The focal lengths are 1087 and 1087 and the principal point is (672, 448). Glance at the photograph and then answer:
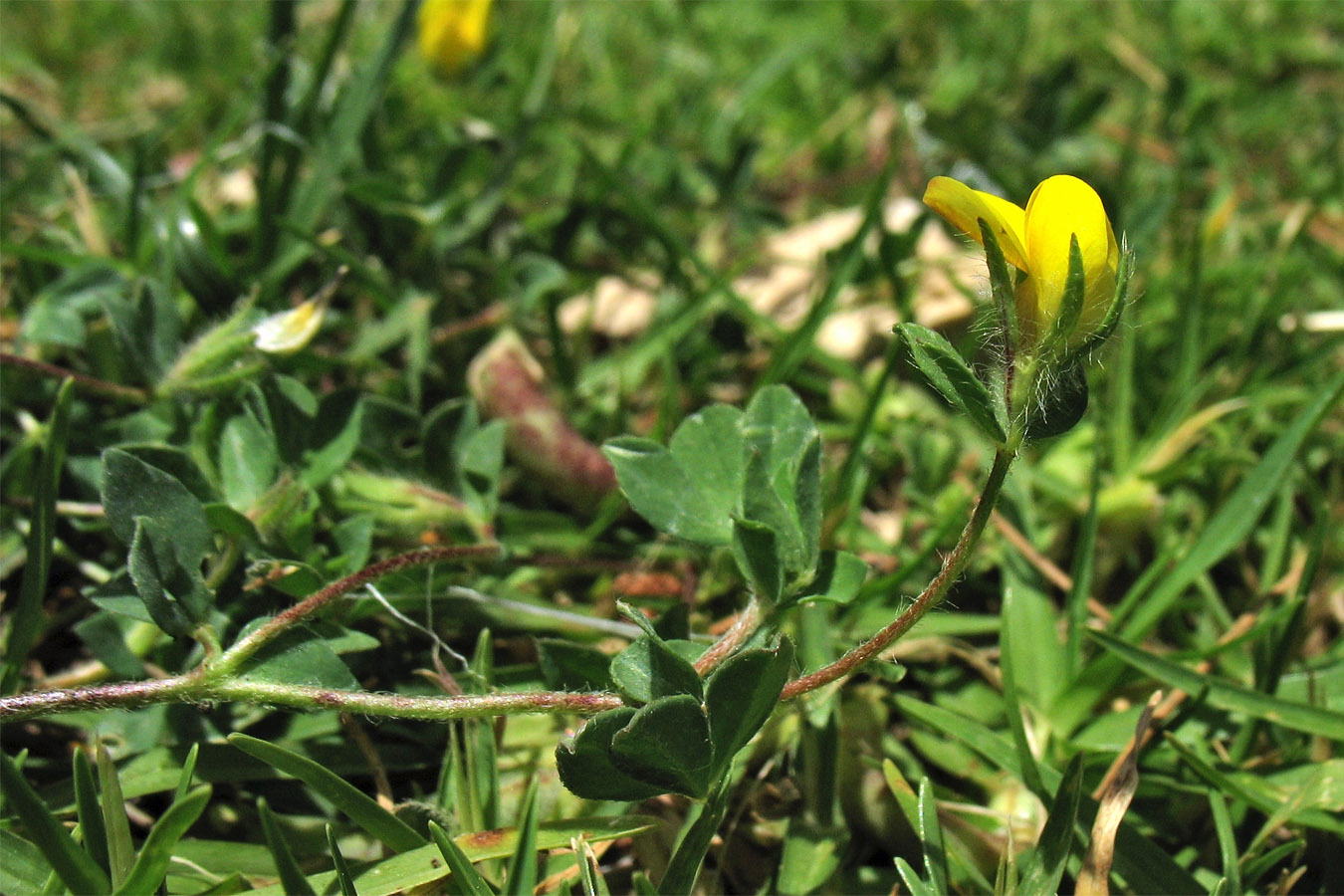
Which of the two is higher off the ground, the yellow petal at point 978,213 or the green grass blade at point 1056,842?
the yellow petal at point 978,213

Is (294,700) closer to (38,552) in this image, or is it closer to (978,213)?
(38,552)

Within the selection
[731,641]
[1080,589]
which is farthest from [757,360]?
[731,641]

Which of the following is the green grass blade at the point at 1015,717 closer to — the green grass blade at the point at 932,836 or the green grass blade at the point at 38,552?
the green grass blade at the point at 932,836

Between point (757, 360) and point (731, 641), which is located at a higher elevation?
point (731, 641)

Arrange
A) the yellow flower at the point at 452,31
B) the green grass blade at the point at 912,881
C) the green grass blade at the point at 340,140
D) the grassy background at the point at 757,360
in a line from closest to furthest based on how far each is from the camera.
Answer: the green grass blade at the point at 912,881 → the grassy background at the point at 757,360 → the green grass blade at the point at 340,140 → the yellow flower at the point at 452,31

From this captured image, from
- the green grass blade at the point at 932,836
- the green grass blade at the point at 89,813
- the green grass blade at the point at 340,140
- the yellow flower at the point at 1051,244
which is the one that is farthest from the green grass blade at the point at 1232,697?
the green grass blade at the point at 340,140

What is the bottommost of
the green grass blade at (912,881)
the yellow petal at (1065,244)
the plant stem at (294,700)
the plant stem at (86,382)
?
the green grass blade at (912,881)

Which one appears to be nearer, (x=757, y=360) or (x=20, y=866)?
(x=20, y=866)
